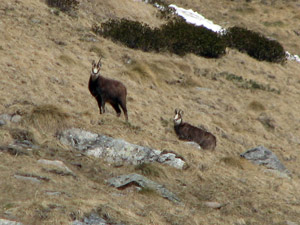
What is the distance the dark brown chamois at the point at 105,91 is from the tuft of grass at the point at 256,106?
6.69 m

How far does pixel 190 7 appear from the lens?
1410 inches

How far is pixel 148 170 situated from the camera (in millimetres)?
10992

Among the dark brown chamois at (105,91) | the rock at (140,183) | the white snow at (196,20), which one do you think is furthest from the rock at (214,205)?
the white snow at (196,20)

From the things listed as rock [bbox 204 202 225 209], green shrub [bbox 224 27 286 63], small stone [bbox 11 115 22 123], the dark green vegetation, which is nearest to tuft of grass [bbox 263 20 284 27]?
the dark green vegetation

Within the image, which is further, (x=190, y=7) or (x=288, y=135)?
(x=190, y=7)

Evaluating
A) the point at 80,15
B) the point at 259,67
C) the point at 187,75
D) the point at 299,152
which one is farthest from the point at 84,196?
the point at 259,67

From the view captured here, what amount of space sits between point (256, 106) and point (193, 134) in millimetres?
5761

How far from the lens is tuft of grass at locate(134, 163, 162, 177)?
1097cm

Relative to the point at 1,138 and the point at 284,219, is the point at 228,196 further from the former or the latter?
the point at 1,138

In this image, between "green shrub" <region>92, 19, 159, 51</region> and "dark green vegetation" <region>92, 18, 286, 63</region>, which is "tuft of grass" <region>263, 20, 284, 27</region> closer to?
"dark green vegetation" <region>92, 18, 286, 63</region>

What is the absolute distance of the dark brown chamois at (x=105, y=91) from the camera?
47.9 feet

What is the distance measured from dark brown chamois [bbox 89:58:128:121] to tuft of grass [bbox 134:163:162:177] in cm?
364

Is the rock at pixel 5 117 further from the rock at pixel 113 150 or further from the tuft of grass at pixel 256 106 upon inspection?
the tuft of grass at pixel 256 106

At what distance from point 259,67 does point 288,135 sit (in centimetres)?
734
